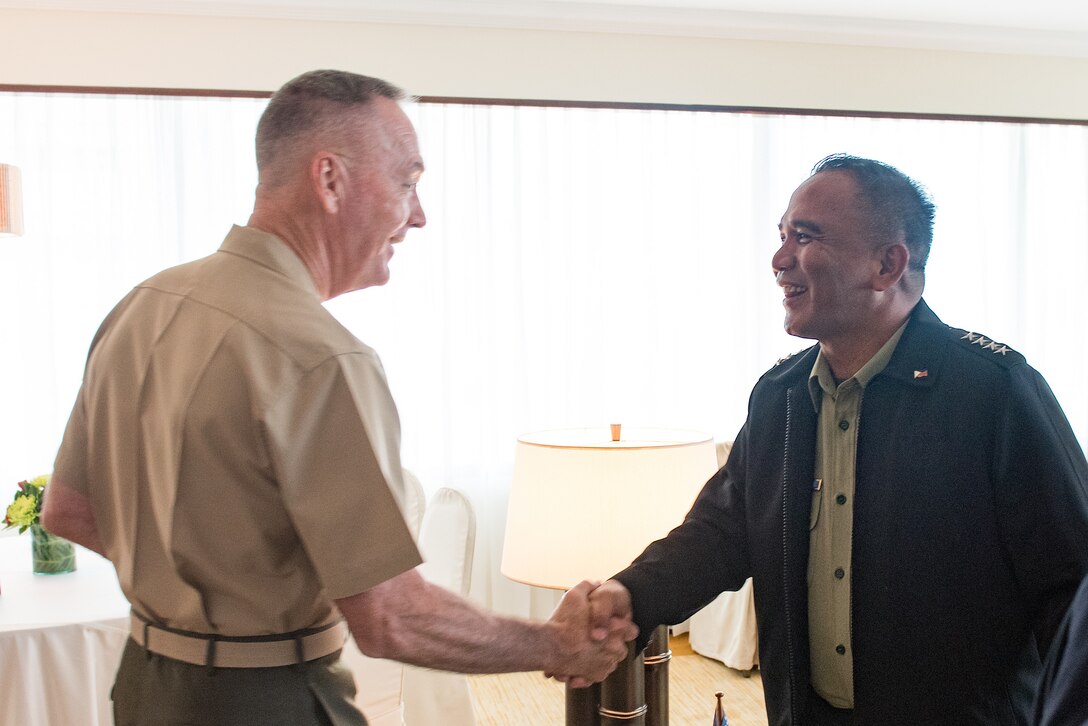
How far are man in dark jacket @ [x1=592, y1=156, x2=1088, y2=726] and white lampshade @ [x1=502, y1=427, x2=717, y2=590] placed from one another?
3.7 inches

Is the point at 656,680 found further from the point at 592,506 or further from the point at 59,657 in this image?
the point at 59,657

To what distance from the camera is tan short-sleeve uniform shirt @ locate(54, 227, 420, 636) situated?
130 centimetres

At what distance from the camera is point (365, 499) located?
1.32 metres

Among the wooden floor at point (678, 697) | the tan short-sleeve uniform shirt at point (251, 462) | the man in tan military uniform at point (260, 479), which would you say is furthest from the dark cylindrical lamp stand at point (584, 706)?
the wooden floor at point (678, 697)

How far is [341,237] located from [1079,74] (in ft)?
18.3

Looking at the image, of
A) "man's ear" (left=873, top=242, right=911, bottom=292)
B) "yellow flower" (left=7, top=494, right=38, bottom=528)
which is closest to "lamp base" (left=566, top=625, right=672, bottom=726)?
"man's ear" (left=873, top=242, right=911, bottom=292)

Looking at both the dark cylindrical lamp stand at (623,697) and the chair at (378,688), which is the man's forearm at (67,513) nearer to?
the dark cylindrical lamp stand at (623,697)

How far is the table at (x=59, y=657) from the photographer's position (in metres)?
2.36

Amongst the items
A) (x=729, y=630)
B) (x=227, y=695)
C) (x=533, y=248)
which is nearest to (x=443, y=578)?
(x=227, y=695)

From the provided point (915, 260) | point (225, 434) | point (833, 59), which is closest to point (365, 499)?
point (225, 434)

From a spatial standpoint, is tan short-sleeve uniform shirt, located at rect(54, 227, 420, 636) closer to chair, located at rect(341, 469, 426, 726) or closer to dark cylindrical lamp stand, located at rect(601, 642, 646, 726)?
dark cylindrical lamp stand, located at rect(601, 642, 646, 726)

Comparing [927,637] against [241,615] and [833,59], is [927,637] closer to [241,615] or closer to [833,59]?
[241,615]

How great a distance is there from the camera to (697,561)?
6.45ft

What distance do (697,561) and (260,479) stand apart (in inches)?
38.2
